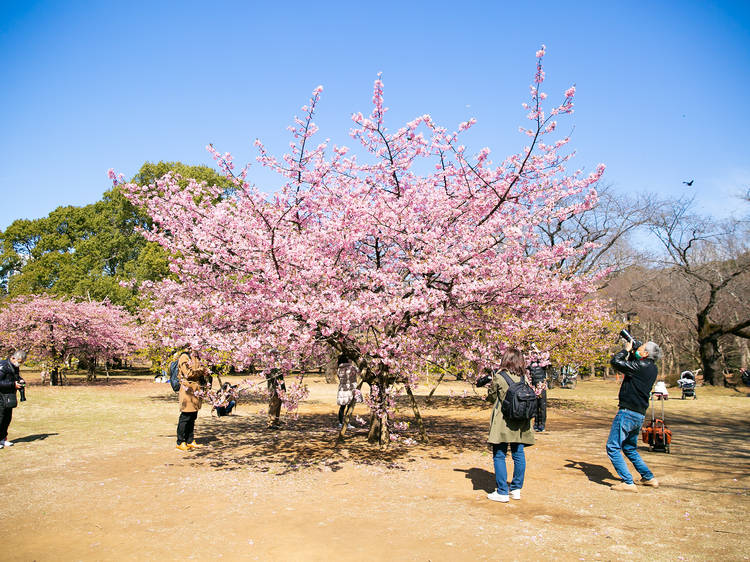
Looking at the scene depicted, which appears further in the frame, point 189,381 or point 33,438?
point 33,438

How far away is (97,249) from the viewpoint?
36.5 m

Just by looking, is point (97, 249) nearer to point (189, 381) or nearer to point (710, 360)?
point (189, 381)

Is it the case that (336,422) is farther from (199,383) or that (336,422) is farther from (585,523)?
(585,523)

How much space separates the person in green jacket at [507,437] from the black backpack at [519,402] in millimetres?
101

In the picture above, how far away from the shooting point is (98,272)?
35156 mm

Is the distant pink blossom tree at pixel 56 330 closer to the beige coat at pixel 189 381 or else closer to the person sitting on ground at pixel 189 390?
the person sitting on ground at pixel 189 390

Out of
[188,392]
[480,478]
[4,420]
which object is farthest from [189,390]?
[480,478]

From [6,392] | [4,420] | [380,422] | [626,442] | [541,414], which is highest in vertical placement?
[6,392]

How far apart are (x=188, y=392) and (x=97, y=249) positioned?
107ft

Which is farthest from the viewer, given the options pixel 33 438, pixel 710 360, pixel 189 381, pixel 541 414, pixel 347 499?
pixel 710 360

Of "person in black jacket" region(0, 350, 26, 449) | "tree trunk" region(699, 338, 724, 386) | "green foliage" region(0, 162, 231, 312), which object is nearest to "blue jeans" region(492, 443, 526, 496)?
"person in black jacket" region(0, 350, 26, 449)

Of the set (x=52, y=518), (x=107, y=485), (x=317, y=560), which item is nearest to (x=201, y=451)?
(x=107, y=485)

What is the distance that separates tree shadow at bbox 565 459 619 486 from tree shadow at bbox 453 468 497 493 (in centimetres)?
150

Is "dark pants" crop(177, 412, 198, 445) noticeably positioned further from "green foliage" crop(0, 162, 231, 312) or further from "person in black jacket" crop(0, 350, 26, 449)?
"green foliage" crop(0, 162, 231, 312)
